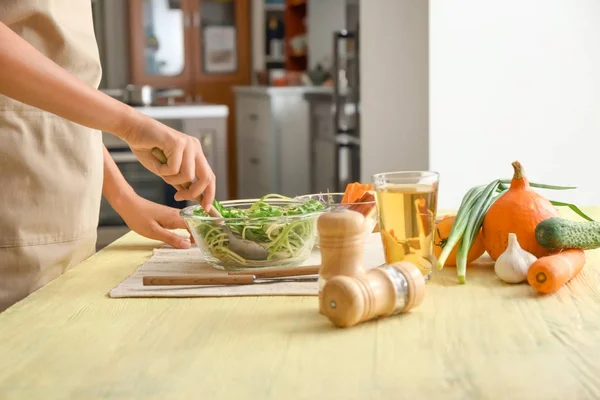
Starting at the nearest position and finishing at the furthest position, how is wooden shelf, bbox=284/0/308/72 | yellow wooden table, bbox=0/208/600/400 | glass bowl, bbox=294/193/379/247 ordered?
yellow wooden table, bbox=0/208/600/400 < glass bowl, bbox=294/193/379/247 < wooden shelf, bbox=284/0/308/72

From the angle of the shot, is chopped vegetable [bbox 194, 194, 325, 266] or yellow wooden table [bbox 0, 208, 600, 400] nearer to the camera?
yellow wooden table [bbox 0, 208, 600, 400]

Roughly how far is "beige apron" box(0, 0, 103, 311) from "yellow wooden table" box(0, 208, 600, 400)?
31 cm

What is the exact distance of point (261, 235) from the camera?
1.18m

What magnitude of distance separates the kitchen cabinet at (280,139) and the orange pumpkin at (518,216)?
470cm

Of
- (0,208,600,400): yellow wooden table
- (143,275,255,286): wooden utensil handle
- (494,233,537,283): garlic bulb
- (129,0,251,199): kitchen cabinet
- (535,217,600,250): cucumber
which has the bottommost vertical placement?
→ (0,208,600,400): yellow wooden table

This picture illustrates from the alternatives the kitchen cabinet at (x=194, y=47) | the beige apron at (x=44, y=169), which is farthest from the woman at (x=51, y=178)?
the kitchen cabinet at (x=194, y=47)

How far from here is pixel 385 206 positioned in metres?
1.10

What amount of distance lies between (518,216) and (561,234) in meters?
0.07

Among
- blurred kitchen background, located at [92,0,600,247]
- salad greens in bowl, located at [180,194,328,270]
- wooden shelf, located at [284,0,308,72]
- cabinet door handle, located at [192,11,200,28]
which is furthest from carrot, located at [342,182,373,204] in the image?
cabinet door handle, located at [192,11,200,28]

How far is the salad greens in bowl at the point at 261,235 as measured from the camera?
1.17 meters

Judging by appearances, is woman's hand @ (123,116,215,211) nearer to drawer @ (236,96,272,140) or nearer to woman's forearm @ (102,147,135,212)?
woman's forearm @ (102,147,135,212)

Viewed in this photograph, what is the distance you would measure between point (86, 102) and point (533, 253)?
0.61 metres

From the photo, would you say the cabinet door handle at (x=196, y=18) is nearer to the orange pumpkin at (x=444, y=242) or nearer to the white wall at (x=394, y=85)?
the white wall at (x=394, y=85)

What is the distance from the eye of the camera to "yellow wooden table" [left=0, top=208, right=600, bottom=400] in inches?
28.3
